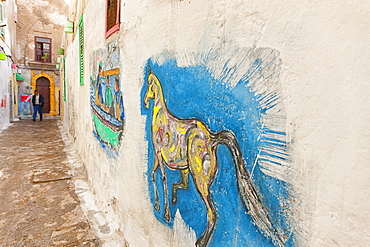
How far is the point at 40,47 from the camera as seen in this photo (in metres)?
18.5

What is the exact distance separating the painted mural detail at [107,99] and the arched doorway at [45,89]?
17.5 m

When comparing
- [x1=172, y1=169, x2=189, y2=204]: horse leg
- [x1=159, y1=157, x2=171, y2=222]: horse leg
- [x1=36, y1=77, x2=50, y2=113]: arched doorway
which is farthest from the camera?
[x1=36, y1=77, x2=50, y2=113]: arched doorway

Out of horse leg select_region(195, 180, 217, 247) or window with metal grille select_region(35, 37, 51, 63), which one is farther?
window with metal grille select_region(35, 37, 51, 63)

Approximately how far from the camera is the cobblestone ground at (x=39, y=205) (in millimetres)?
2588

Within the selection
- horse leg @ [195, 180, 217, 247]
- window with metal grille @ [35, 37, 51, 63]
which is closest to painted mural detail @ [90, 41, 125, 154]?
horse leg @ [195, 180, 217, 247]

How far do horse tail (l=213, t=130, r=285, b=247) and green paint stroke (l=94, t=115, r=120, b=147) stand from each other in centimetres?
169

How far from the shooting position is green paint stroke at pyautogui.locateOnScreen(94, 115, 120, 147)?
105 inches

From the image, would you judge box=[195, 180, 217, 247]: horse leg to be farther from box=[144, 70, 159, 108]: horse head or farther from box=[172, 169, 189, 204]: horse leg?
box=[144, 70, 159, 108]: horse head

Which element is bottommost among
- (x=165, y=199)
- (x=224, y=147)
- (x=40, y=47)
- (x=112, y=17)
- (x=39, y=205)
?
(x=39, y=205)

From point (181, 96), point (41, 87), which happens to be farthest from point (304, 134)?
point (41, 87)

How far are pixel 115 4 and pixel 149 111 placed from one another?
51.2 inches

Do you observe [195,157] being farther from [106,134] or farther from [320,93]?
[106,134]

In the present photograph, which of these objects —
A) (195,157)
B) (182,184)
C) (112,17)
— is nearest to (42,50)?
(112,17)

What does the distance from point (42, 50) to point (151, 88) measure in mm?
20137
